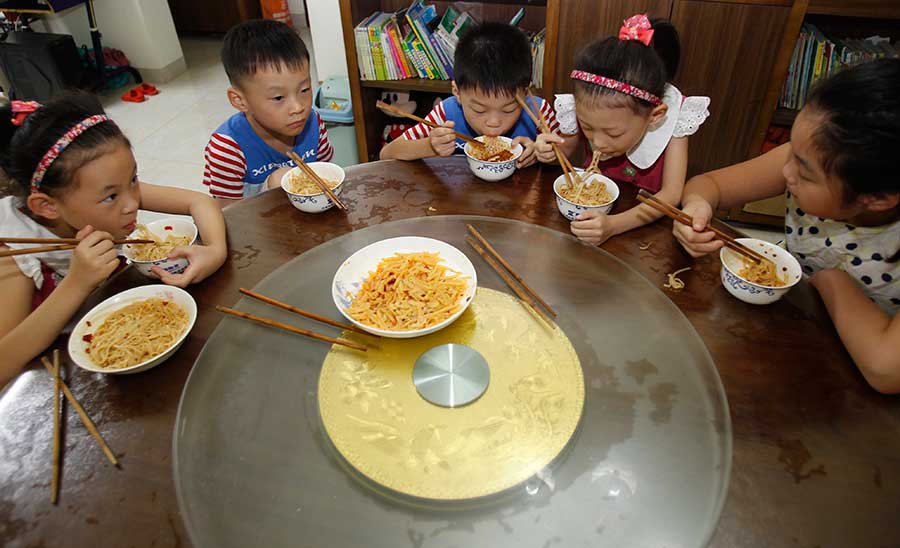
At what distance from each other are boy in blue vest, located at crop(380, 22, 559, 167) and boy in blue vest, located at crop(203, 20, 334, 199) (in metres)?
0.45

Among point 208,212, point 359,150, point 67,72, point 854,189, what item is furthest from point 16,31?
point 854,189

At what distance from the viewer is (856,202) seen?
1.34 metres

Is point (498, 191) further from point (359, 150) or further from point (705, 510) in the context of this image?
point (359, 150)

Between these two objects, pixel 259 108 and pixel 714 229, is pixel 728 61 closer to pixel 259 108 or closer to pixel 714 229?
pixel 714 229

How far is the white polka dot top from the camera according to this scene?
1577 mm

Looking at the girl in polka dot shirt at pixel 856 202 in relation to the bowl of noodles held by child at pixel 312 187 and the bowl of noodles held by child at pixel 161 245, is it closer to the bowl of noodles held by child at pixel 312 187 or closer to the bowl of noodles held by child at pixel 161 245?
the bowl of noodles held by child at pixel 312 187

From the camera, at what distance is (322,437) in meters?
1.12

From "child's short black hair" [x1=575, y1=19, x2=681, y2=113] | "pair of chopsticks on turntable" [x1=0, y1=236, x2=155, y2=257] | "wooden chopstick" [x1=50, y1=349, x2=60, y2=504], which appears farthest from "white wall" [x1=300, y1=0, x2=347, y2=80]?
"wooden chopstick" [x1=50, y1=349, x2=60, y2=504]

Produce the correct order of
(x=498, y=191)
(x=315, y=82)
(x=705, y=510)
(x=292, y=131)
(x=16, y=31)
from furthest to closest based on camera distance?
(x=315, y=82)
(x=16, y=31)
(x=292, y=131)
(x=498, y=191)
(x=705, y=510)

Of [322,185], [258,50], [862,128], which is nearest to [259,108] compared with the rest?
[258,50]

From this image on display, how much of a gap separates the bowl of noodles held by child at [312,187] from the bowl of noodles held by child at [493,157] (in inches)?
19.5

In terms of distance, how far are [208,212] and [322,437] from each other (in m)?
0.96

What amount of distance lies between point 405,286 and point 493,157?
78cm

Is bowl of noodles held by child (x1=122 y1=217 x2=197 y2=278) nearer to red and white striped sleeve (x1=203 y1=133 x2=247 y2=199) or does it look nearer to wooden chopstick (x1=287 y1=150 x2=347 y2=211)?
wooden chopstick (x1=287 y1=150 x2=347 y2=211)
